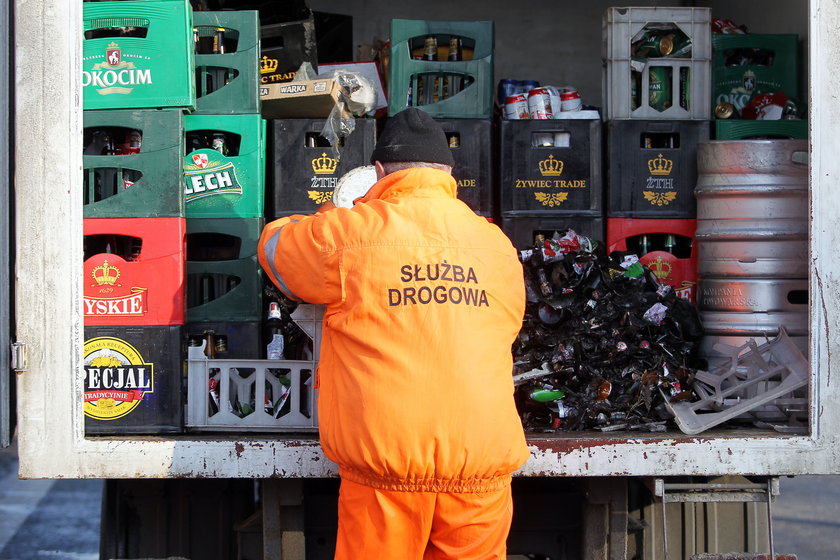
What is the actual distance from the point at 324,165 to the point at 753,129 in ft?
6.51

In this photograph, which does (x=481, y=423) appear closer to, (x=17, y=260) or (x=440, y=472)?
(x=440, y=472)

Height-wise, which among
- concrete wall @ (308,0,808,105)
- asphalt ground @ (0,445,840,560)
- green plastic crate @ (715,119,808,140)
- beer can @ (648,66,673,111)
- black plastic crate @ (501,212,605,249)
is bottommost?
asphalt ground @ (0,445,840,560)

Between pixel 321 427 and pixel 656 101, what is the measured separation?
2.48 meters

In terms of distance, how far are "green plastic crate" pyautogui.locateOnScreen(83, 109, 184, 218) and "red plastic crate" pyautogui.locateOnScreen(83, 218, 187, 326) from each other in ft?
0.14

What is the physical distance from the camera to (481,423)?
284 centimetres

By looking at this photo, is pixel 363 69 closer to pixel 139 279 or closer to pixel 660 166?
pixel 660 166

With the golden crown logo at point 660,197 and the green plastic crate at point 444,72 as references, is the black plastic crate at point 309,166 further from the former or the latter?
the golden crown logo at point 660,197

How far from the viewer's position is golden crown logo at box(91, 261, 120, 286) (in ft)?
12.3

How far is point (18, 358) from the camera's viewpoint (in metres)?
3.24

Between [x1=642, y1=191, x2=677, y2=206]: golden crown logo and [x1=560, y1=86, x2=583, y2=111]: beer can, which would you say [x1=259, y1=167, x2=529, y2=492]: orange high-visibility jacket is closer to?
[x1=642, y1=191, x2=677, y2=206]: golden crown logo

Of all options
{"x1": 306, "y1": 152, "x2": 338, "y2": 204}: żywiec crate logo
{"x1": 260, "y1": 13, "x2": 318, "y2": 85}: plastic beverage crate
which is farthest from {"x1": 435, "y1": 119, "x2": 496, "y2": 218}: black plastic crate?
{"x1": 260, "y1": 13, "x2": 318, "y2": 85}: plastic beverage crate

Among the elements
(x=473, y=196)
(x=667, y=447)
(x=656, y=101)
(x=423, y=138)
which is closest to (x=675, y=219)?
(x=656, y=101)

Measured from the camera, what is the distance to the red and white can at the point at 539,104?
176 inches

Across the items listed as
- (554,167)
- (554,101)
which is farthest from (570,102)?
(554,167)
